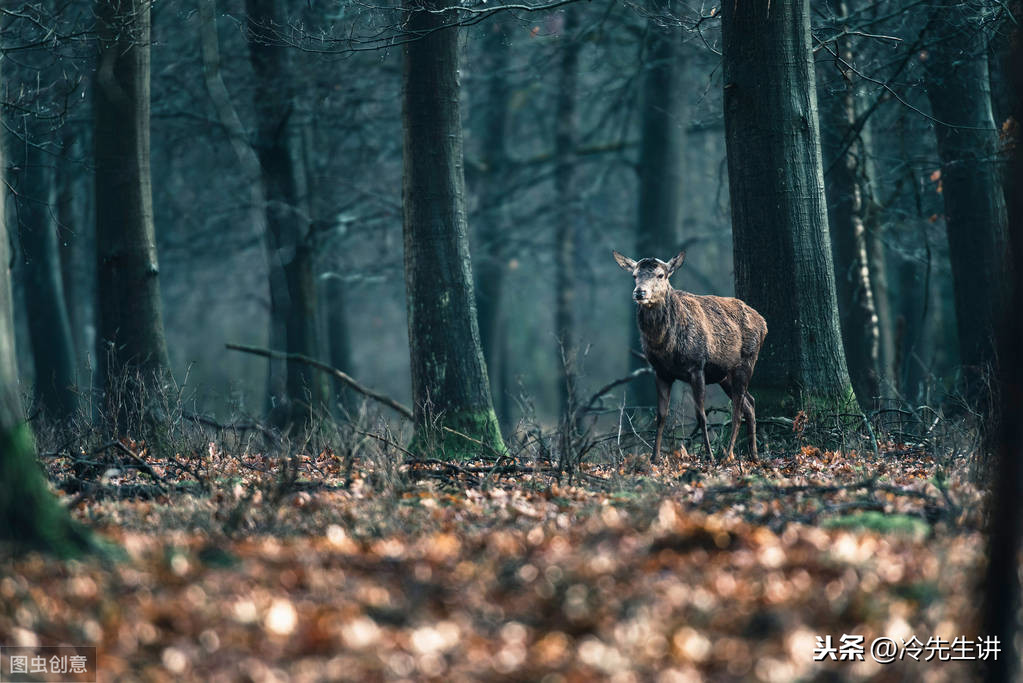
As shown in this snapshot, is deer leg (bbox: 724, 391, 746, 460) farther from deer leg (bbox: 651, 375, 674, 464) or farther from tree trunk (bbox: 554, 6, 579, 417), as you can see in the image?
tree trunk (bbox: 554, 6, 579, 417)

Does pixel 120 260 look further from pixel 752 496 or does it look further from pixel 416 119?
pixel 752 496

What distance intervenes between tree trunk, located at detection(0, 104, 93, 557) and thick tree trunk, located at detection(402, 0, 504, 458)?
20.4 ft

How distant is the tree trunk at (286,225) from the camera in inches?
673

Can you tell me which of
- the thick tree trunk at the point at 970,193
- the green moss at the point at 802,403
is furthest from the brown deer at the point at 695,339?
the thick tree trunk at the point at 970,193

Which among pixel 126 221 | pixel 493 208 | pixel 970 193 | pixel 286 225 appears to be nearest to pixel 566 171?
pixel 493 208

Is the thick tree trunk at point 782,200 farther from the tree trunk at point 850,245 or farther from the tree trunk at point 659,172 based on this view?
the tree trunk at point 659,172

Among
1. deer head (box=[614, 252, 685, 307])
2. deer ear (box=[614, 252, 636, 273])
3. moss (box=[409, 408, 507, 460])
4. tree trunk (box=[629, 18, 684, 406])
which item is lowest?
moss (box=[409, 408, 507, 460])

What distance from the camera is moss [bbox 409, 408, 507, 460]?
37.2ft

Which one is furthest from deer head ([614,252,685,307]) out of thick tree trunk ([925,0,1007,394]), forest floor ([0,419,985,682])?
thick tree trunk ([925,0,1007,394])

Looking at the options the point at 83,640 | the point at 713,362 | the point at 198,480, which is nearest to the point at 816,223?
the point at 713,362

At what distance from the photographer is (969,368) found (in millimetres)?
13977

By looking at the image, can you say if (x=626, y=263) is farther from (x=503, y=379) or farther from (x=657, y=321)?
(x=503, y=379)

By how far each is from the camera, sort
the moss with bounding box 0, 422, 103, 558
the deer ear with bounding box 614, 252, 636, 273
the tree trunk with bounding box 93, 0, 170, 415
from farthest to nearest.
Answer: the tree trunk with bounding box 93, 0, 170, 415 < the deer ear with bounding box 614, 252, 636, 273 < the moss with bounding box 0, 422, 103, 558

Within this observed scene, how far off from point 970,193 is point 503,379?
14.2 meters
